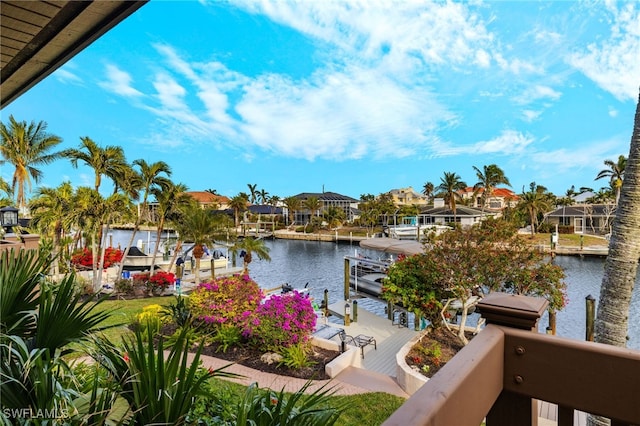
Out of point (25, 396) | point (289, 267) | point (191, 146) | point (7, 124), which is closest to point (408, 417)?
point (25, 396)

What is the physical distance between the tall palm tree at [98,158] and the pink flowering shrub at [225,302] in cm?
1054

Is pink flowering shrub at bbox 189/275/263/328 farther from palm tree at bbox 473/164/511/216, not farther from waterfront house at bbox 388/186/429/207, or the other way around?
waterfront house at bbox 388/186/429/207

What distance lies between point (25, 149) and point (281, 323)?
2105 centimetres

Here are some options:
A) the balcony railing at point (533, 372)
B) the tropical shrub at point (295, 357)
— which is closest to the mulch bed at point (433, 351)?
the tropical shrub at point (295, 357)

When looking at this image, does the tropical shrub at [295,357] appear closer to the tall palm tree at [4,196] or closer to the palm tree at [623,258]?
the palm tree at [623,258]

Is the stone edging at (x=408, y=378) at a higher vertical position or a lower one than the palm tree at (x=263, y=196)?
lower

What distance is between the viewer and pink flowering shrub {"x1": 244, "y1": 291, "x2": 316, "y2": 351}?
7.90 m

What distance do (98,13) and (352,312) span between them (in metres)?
13.2

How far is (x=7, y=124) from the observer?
19.2 m

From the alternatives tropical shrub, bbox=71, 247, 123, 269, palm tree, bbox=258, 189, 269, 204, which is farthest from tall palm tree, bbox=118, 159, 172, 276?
palm tree, bbox=258, 189, 269, 204

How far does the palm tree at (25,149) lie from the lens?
18828mm

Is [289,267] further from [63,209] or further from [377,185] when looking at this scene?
[377,185]

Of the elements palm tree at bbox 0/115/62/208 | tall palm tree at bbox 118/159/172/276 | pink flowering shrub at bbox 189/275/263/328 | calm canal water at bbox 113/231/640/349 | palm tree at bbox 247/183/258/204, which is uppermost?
palm tree at bbox 247/183/258/204

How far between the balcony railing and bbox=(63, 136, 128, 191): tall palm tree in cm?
1855
